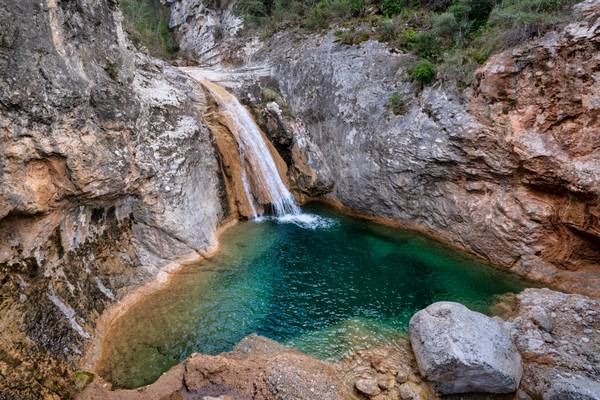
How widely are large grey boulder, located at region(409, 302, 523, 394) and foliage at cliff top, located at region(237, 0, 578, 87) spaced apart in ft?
23.4

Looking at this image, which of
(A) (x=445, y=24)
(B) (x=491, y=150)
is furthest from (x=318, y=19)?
(B) (x=491, y=150)

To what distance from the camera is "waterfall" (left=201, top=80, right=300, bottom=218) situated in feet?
41.2

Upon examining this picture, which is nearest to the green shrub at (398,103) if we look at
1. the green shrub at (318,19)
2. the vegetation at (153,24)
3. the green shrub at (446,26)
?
the green shrub at (446,26)

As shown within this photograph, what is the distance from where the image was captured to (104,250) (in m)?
8.09

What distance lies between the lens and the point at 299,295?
27.3ft

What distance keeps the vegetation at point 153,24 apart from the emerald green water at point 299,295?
16.5 meters

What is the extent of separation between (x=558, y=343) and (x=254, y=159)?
385 inches

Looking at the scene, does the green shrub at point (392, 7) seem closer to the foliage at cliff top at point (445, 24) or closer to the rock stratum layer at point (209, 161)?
the foliage at cliff top at point (445, 24)

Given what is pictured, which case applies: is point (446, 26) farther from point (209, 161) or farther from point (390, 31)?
point (209, 161)


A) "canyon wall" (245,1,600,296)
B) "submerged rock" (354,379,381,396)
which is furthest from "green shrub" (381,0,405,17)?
"submerged rock" (354,379,381,396)

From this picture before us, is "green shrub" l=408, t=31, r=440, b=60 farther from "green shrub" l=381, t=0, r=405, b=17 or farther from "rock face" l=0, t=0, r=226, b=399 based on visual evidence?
"rock face" l=0, t=0, r=226, b=399

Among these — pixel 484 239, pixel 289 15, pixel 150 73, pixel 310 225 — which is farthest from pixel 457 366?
pixel 289 15

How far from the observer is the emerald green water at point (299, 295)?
6.74 m

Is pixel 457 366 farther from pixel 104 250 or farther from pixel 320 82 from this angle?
pixel 320 82
